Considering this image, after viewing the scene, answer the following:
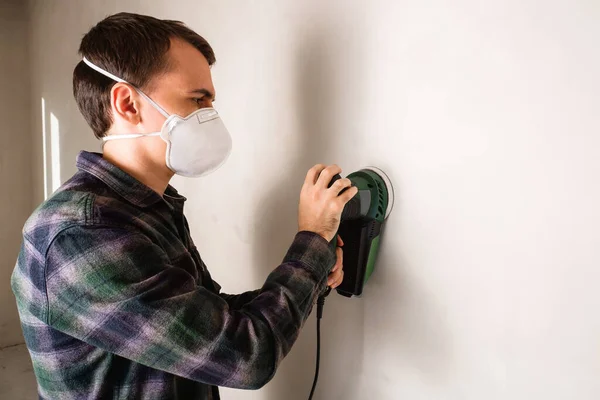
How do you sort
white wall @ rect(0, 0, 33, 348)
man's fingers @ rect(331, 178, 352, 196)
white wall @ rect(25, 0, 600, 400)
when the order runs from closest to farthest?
white wall @ rect(25, 0, 600, 400), man's fingers @ rect(331, 178, 352, 196), white wall @ rect(0, 0, 33, 348)

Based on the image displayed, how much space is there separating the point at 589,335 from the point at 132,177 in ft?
2.48

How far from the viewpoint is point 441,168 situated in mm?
753

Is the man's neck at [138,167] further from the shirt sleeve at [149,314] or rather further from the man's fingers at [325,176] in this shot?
the man's fingers at [325,176]

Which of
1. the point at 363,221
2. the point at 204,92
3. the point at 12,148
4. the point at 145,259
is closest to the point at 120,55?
the point at 204,92

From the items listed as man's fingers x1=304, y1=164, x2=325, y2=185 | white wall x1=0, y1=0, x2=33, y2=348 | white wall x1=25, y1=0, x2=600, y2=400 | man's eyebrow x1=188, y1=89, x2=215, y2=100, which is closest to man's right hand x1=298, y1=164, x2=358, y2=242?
man's fingers x1=304, y1=164, x2=325, y2=185

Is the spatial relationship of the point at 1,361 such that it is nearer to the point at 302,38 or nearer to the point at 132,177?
the point at 132,177

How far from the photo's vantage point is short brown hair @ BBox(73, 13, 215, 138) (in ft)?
2.70

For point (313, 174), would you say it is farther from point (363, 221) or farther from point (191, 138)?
point (191, 138)

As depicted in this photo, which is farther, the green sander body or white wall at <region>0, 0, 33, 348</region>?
white wall at <region>0, 0, 33, 348</region>

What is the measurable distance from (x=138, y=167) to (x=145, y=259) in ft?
0.79

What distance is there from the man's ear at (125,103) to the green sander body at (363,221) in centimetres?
39

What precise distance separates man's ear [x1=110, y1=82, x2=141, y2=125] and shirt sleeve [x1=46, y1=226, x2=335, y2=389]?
25 centimetres

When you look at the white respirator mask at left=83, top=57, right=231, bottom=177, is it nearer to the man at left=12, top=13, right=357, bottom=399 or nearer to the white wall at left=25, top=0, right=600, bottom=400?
the man at left=12, top=13, right=357, bottom=399

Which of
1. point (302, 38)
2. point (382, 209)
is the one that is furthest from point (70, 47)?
point (382, 209)
